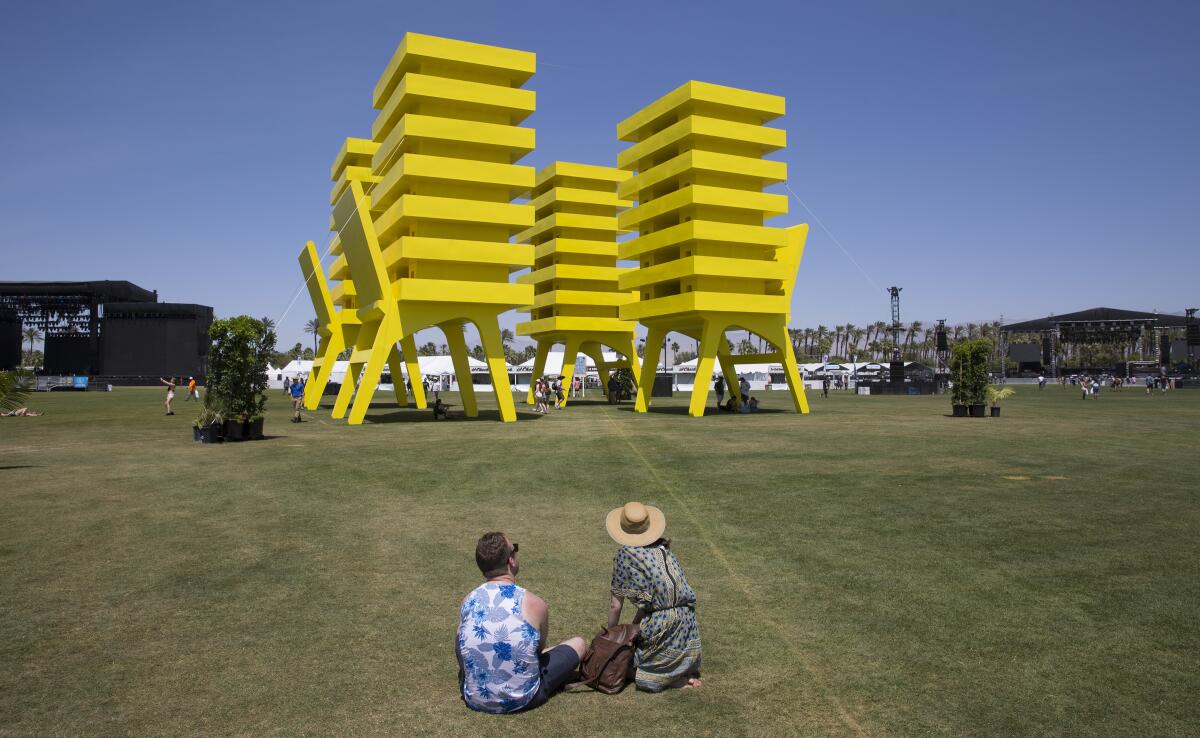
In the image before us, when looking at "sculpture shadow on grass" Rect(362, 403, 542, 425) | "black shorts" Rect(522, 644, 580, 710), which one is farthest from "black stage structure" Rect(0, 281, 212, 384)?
"black shorts" Rect(522, 644, 580, 710)

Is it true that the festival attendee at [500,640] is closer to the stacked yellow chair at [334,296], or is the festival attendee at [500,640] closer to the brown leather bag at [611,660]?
the brown leather bag at [611,660]

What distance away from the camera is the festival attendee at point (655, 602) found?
5.48m

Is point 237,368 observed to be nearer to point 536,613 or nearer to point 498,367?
point 498,367

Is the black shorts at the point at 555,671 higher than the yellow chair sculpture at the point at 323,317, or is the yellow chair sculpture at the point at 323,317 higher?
the yellow chair sculpture at the point at 323,317

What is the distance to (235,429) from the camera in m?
23.0

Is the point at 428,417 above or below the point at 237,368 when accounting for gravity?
below

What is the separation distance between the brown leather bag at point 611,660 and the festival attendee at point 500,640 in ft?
1.36

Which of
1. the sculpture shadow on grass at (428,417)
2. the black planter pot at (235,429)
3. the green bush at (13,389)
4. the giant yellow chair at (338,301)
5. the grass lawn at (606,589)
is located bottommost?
the grass lawn at (606,589)

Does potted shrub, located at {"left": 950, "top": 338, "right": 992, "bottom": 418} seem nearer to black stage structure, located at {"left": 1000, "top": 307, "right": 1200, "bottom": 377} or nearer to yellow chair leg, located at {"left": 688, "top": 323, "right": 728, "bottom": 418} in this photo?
yellow chair leg, located at {"left": 688, "top": 323, "right": 728, "bottom": 418}

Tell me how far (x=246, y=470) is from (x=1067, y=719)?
15.3m

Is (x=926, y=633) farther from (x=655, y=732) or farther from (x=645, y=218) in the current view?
(x=645, y=218)

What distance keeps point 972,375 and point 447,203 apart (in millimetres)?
21671

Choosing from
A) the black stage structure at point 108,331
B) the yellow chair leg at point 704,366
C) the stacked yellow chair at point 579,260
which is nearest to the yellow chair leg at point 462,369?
the yellow chair leg at point 704,366

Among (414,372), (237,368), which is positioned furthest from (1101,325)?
(237,368)
